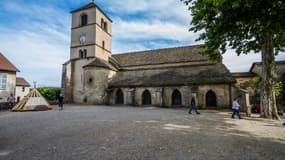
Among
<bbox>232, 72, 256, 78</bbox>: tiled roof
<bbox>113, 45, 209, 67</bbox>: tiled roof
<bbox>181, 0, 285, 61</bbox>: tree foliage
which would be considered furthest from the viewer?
<bbox>113, 45, 209, 67</bbox>: tiled roof

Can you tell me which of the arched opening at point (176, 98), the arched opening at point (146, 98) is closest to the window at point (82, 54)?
the arched opening at point (146, 98)

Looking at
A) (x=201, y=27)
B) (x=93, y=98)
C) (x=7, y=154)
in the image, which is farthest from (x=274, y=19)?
(x=93, y=98)

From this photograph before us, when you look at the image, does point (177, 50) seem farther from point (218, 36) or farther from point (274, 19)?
point (274, 19)

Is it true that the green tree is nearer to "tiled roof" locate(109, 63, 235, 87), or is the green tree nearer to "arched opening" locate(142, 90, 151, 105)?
"tiled roof" locate(109, 63, 235, 87)

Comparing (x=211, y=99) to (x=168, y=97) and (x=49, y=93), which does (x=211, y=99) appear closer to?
(x=168, y=97)

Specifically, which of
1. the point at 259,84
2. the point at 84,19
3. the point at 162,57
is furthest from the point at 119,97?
the point at 259,84

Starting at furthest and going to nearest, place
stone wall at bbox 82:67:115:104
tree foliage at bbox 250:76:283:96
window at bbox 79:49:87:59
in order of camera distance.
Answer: window at bbox 79:49:87:59, stone wall at bbox 82:67:115:104, tree foliage at bbox 250:76:283:96

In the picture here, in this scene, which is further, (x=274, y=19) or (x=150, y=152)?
(x=274, y=19)

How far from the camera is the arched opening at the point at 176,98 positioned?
799 inches

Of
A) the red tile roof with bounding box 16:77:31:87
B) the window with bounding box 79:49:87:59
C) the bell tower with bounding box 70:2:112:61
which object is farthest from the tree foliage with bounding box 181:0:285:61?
the red tile roof with bounding box 16:77:31:87

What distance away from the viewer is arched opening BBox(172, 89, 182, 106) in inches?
799

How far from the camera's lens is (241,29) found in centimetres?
1100

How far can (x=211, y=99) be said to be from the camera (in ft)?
61.5

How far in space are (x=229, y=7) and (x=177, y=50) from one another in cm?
1985
